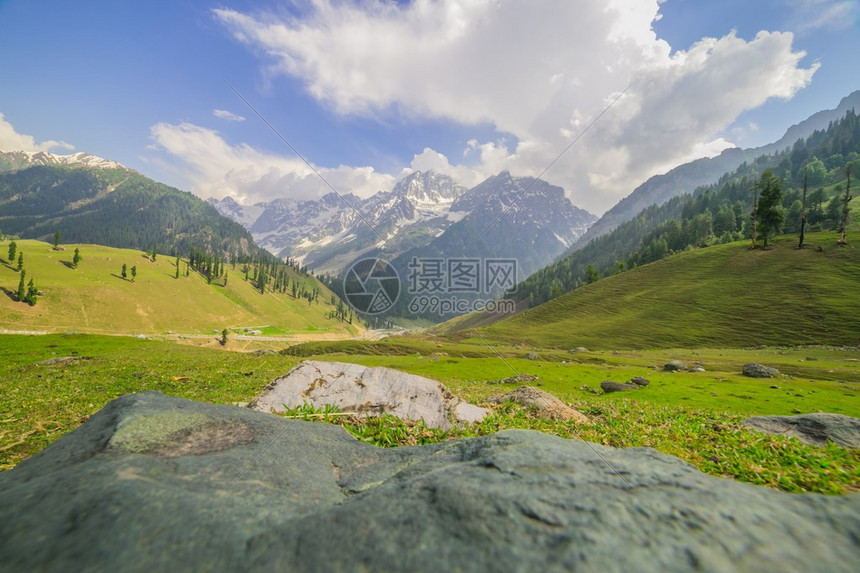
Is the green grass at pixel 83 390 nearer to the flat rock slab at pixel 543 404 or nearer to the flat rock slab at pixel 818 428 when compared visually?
the flat rock slab at pixel 543 404

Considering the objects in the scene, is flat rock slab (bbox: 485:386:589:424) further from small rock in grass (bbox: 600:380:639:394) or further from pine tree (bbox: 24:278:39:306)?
pine tree (bbox: 24:278:39:306)

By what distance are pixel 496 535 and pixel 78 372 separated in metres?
29.9

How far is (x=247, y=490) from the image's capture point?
3.40 m

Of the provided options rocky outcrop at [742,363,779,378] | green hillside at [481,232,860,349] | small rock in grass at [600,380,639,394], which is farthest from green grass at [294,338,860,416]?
green hillside at [481,232,860,349]

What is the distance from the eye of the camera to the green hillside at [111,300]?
369 ft

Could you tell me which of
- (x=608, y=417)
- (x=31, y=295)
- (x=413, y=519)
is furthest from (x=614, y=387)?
(x=31, y=295)

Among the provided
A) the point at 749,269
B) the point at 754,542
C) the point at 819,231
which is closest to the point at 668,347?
the point at 749,269

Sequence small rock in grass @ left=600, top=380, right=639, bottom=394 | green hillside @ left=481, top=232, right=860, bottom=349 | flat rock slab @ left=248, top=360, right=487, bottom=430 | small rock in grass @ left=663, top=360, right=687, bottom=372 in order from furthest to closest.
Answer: green hillside @ left=481, top=232, right=860, bottom=349 < small rock in grass @ left=663, top=360, right=687, bottom=372 < small rock in grass @ left=600, top=380, right=639, bottom=394 < flat rock slab @ left=248, top=360, right=487, bottom=430

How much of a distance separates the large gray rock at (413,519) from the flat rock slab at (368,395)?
25.8 feet

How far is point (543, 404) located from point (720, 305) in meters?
106

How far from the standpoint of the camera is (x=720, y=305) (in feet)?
294

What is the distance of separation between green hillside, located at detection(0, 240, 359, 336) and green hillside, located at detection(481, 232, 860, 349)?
142 meters

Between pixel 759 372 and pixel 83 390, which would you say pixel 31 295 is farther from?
pixel 759 372

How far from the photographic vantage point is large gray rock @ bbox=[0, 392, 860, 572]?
2.19 metres
